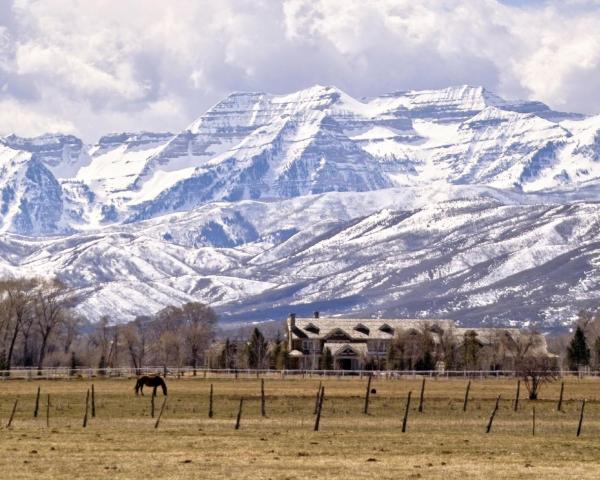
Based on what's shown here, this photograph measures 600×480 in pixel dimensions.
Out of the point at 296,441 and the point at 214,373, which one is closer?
the point at 296,441

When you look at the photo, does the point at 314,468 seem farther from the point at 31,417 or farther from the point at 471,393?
the point at 471,393

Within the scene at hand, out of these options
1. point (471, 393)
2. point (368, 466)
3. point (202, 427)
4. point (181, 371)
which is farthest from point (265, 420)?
point (181, 371)

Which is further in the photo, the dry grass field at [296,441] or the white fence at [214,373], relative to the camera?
the white fence at [214,373]

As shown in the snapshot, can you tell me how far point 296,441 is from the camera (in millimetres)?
69750

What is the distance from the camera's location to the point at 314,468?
5831cm

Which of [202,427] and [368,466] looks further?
[202,427]

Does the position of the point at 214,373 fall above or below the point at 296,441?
above

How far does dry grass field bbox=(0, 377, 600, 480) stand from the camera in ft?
189

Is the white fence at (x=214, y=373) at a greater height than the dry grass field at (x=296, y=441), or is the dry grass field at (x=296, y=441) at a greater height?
the white fence at (x=214, y=373)

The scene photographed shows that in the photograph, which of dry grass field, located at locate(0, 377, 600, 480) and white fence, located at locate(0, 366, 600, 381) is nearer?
dry grass field, located at locate(0, 377, 600, 480)

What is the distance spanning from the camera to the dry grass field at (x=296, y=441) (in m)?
57.6

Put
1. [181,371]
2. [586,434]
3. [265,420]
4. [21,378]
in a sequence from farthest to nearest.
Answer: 1. [181,371]
2. [21,378]
3. [265,420]
4. [586,434]

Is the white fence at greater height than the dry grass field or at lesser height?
greater

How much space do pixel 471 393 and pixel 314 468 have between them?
2817 inches
